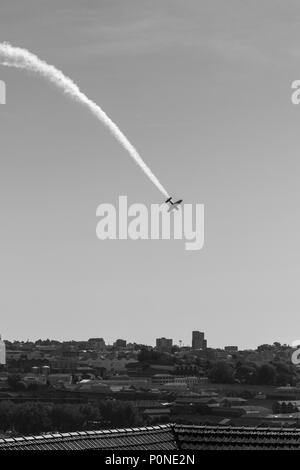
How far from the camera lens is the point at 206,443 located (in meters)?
34.9

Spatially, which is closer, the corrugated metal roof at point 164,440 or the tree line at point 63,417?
the corrugated metal roof at point 164,440

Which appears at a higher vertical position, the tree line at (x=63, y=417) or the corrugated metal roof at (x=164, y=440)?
the tree line at (x=63, y=417)

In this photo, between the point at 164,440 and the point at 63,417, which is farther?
the point at 63,417

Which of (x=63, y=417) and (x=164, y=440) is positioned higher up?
(x=63, y=417)

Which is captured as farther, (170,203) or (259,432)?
(170,203)

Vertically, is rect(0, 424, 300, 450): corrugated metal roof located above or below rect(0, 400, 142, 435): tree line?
below

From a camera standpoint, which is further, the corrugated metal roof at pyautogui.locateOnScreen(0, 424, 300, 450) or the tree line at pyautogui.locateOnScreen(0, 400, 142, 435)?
the tree line at pyautogui.locateOnScreen(0, 400, 142, 435)
